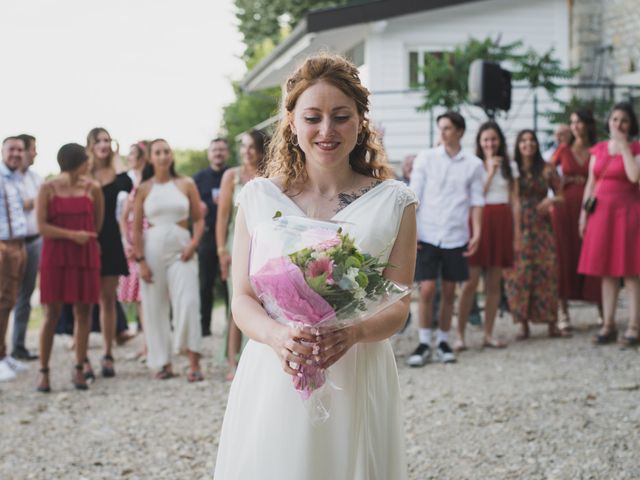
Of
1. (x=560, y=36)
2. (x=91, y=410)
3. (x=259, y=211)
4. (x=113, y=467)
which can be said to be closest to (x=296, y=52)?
(x=560, y=36)

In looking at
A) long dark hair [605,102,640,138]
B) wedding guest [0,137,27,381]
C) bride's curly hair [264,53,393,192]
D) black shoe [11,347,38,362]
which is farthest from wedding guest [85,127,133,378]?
bride's curly hair [264,53,393,192]

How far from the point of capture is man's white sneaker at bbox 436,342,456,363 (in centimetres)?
827

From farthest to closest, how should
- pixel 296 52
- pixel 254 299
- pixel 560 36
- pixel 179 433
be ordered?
pixel 296 52, pixel 560 36, pixel 179 433, pixel 254 299

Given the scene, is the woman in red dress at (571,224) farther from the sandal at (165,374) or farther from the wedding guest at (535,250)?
the sandal at (165,374)

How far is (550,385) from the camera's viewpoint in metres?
7.01

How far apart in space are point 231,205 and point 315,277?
590 centimetres

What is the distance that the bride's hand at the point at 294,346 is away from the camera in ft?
7.95

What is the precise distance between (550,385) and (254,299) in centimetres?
480

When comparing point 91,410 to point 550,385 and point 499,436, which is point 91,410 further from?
point 550,385

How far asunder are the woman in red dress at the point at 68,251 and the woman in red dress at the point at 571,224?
5.26 meters

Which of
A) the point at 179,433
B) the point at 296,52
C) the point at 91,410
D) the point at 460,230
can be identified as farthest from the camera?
the point at 296,52

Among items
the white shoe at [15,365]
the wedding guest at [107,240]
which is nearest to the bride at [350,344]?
the wedding guest at [107,240]

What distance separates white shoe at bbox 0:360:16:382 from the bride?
606 cm

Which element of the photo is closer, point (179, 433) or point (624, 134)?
point (179, 433)
